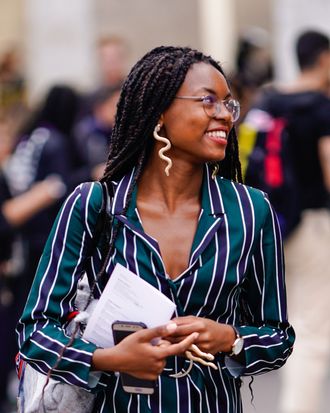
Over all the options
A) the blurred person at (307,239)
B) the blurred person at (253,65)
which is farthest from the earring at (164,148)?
the blurred person at (253,65)

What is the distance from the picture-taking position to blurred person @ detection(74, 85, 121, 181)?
9125mm

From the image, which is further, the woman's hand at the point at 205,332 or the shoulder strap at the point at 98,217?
the shoulder strap at the point at 98,217

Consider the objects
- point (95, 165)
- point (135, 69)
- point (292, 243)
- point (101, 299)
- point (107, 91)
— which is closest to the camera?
point (101, 299)

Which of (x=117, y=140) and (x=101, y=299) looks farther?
(x=117, y=140)

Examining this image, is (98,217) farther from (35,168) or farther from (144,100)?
(35,168)

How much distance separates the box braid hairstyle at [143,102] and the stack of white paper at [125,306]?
283 mm

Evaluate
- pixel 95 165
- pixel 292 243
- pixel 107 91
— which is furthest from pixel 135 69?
pixel 107 91

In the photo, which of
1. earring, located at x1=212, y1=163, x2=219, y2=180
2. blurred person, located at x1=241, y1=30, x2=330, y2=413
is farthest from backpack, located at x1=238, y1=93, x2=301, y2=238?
earring, located at x1=212, y1=163, x2=219, y2=180

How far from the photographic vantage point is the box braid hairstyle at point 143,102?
13.2ft

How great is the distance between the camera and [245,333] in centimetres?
393

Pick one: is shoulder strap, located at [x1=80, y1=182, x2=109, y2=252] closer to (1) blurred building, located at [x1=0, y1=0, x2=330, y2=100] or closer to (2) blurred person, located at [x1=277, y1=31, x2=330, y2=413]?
(2) blurred person, located at [x1=277, y1=31, x2=330, y2=413]

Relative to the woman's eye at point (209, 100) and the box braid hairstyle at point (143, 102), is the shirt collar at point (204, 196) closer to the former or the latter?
the box braid hairstyle at point (143, 102)

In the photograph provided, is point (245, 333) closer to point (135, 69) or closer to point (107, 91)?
point (135, 69)

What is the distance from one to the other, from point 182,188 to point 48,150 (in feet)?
16.1
